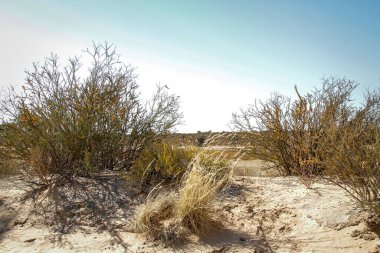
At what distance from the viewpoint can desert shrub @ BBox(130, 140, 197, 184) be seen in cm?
609

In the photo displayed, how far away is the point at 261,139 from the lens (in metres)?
8.26

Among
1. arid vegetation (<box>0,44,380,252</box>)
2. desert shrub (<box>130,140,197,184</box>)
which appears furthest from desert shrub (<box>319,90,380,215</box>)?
desert shrub (<box>130,140,197,184</box>)

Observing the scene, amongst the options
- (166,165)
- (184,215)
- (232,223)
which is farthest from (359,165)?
(166,165)

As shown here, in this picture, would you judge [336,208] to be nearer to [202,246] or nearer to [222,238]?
[222,238]

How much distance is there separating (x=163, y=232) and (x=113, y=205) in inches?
53.6

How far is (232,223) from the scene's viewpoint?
5105mm

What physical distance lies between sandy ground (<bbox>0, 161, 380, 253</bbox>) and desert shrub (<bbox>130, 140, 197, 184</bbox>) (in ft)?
1.23

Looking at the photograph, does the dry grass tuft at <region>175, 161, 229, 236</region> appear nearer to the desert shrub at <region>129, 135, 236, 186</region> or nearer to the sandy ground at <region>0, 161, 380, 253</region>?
the sandy ground at <region>0, 161, 380, 253</region>

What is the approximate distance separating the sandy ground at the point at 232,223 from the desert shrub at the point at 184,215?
0.42 feet

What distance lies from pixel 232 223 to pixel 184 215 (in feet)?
2.76

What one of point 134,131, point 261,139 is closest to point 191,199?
point 134,131

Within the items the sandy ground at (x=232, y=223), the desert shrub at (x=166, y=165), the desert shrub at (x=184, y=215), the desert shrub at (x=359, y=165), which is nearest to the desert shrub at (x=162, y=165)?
the desert shrub at (x=166, y=165)

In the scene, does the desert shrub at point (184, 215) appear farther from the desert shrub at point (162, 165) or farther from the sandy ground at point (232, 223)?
the desert shrub at point (162, 165)

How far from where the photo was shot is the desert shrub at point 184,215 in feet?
15.0
